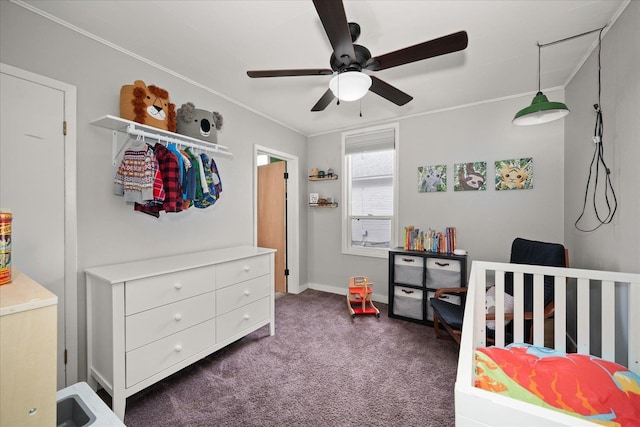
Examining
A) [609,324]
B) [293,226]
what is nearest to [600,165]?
[609,324]

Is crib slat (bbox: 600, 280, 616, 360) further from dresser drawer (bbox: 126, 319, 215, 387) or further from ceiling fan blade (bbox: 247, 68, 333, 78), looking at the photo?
dresser drawer (bbox: 126, 319, 215, 387)

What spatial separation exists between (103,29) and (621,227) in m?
3.57

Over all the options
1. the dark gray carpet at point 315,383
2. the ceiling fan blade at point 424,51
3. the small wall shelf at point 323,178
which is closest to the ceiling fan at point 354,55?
the ceiling fan blade at point 424,51

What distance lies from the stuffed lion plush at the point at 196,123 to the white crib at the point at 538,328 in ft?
7.57

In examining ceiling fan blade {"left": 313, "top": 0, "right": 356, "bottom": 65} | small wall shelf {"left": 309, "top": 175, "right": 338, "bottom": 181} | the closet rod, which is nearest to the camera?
ceiling fan blade {"left": 313, "top": 0, "right": 356, "bottom": 65}

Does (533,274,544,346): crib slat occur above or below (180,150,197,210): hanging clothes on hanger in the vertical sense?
below

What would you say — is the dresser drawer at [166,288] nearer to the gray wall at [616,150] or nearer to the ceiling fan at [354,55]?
the ceiling fan at [354,55]

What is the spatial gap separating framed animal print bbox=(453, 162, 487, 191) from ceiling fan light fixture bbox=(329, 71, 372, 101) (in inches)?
79.1

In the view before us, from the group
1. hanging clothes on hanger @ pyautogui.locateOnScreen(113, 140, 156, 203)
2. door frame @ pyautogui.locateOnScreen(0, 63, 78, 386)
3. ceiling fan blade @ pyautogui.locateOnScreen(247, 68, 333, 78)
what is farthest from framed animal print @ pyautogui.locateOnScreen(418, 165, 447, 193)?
door frame @ pyautogui.locateOnScreen(0, 63, 78, 386)

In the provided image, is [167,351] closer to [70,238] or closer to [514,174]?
[70,238]

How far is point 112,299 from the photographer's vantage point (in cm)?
153

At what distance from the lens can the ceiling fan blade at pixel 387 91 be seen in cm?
180

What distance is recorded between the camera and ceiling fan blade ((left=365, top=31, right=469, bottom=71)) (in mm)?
1343

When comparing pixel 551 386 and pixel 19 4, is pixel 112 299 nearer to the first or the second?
pixel 19 4
